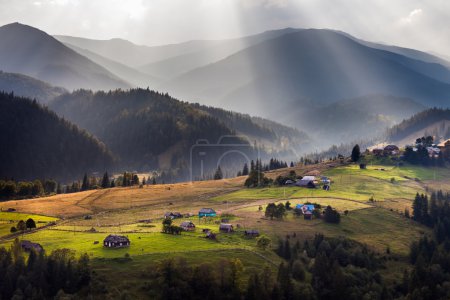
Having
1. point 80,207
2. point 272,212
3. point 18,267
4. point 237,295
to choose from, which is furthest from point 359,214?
point 18,267

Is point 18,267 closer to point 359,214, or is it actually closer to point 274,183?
point 359,214

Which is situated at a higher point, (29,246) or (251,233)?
(29,246)

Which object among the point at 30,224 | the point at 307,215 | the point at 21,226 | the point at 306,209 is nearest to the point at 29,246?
the point at 21,226

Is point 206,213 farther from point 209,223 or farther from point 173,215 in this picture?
point 209,223

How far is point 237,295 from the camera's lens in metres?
89.4

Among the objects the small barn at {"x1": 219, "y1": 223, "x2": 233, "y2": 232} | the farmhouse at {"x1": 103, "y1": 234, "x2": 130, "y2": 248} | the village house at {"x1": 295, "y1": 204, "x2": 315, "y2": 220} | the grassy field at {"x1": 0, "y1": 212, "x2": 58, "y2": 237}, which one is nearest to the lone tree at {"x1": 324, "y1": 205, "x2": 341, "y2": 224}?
the village house at {"x1": 295, "y1": 204, "x2": 315, "y2": 220}

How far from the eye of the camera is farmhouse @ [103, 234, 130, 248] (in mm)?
101500

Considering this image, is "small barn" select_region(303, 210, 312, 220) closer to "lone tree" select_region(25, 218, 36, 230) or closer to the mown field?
the mown field

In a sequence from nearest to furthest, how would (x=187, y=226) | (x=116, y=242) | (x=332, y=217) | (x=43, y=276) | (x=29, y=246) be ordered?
1. (x=43, y=276)
2. (x=29, y=246)
3. (x=116, y=242)
4. (x=187, y=226)
5. (x=332, y=217)

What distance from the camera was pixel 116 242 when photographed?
10169 cm

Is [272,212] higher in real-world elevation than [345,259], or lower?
higher

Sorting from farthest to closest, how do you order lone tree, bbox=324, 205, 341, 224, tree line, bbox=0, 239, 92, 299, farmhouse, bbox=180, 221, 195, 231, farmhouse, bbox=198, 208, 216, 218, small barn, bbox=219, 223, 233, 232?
farmhouse, bbox=198, 208, 216, 218, lone tree, bbox=324, 205, 341, 224, small barn, bbox=219, 223, 233, 232, farmhouse, bbox=180, 221, 195, 231, tree line, bbox=0, 239, 92, 299

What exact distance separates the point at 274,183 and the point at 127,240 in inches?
3931

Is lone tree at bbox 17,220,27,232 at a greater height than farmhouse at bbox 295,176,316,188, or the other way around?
farmhouse at bbox 295,176,316,188
